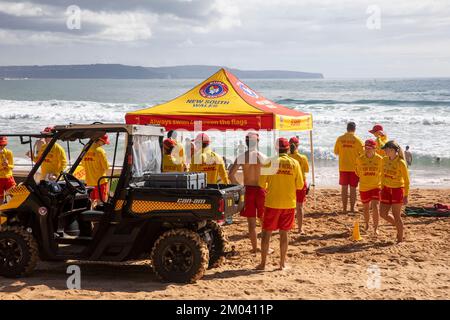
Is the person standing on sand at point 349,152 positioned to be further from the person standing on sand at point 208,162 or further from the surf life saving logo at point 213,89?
the person standing on sand at point 208,162

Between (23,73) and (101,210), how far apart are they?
177409mm

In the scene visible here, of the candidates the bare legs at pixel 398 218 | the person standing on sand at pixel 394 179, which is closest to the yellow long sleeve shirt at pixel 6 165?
the person standing on sand at pixel 394 179

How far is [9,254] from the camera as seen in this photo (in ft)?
21.7

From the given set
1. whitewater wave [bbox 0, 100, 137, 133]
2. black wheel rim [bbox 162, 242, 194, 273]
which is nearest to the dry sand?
black wheel rim [bbox 162, 242, 194, 273]

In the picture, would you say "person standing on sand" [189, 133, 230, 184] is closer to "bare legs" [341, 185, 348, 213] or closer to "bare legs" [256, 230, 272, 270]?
"bare legs" [256, 230, 272, 270]

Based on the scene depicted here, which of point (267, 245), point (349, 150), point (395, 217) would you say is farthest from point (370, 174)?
point (267, 245)

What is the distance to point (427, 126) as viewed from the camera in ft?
110

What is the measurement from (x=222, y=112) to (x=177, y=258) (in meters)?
3.87

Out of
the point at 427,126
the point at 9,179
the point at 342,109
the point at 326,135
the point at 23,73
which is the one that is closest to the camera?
the point at 9,179

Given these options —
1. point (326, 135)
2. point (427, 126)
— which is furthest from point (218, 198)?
point (427, 126)

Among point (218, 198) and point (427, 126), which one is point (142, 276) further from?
point (427, 126)

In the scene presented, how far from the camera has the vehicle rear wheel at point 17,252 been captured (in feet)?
21.4

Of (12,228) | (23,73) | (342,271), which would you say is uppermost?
(23,73)

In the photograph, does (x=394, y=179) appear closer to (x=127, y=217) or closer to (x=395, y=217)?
(x=395, y=217)
